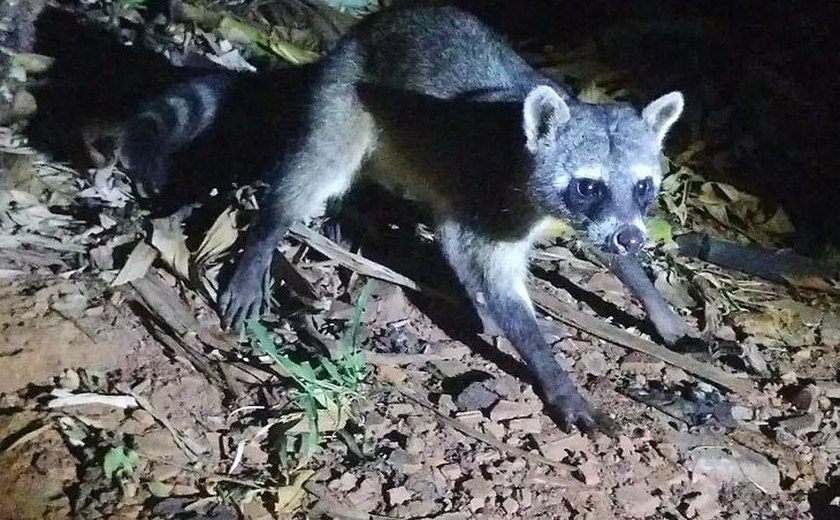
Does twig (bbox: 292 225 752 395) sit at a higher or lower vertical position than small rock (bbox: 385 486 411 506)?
higher

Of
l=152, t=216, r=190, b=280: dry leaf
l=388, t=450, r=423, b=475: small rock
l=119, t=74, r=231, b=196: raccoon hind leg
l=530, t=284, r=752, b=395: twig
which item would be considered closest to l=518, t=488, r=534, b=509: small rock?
l=388, t=450, r=423, b=475: small rock

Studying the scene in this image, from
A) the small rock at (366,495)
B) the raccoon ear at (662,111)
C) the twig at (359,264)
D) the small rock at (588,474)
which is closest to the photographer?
the small rock at (366,495)

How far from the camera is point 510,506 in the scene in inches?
147

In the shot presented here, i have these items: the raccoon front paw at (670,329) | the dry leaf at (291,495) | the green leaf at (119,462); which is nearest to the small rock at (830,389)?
the raccoon front paw at (670,329)

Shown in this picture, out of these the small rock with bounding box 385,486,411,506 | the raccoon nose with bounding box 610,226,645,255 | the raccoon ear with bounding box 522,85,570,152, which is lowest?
the small rock with bounding box 385,486,411,506

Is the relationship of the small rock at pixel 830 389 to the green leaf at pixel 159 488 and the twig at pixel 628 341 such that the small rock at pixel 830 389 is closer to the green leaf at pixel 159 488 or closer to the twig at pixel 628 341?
the twig at pixel 628 341

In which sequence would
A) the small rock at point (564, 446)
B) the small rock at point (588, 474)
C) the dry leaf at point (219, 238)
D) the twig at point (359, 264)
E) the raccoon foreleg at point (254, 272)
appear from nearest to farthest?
the small rock at point (588, 474)
the small rock at point (564, 446)
the raccoon foreleg at point (254, 272)
the dry leaf at point (219, 238)
the twig at point (359, 264)

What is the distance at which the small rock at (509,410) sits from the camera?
4211 millimetres

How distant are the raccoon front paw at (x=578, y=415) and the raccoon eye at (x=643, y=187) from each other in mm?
882

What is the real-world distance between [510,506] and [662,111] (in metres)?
1.88

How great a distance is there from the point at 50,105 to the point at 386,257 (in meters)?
2.06

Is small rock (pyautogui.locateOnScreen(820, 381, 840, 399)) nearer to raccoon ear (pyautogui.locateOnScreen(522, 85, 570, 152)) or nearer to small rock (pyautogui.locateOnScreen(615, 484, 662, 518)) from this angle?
small rock (pyautogui.locateOnScreen(615, 484, 662, 518))

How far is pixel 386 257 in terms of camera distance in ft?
17.3

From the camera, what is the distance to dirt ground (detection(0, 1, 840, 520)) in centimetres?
363
